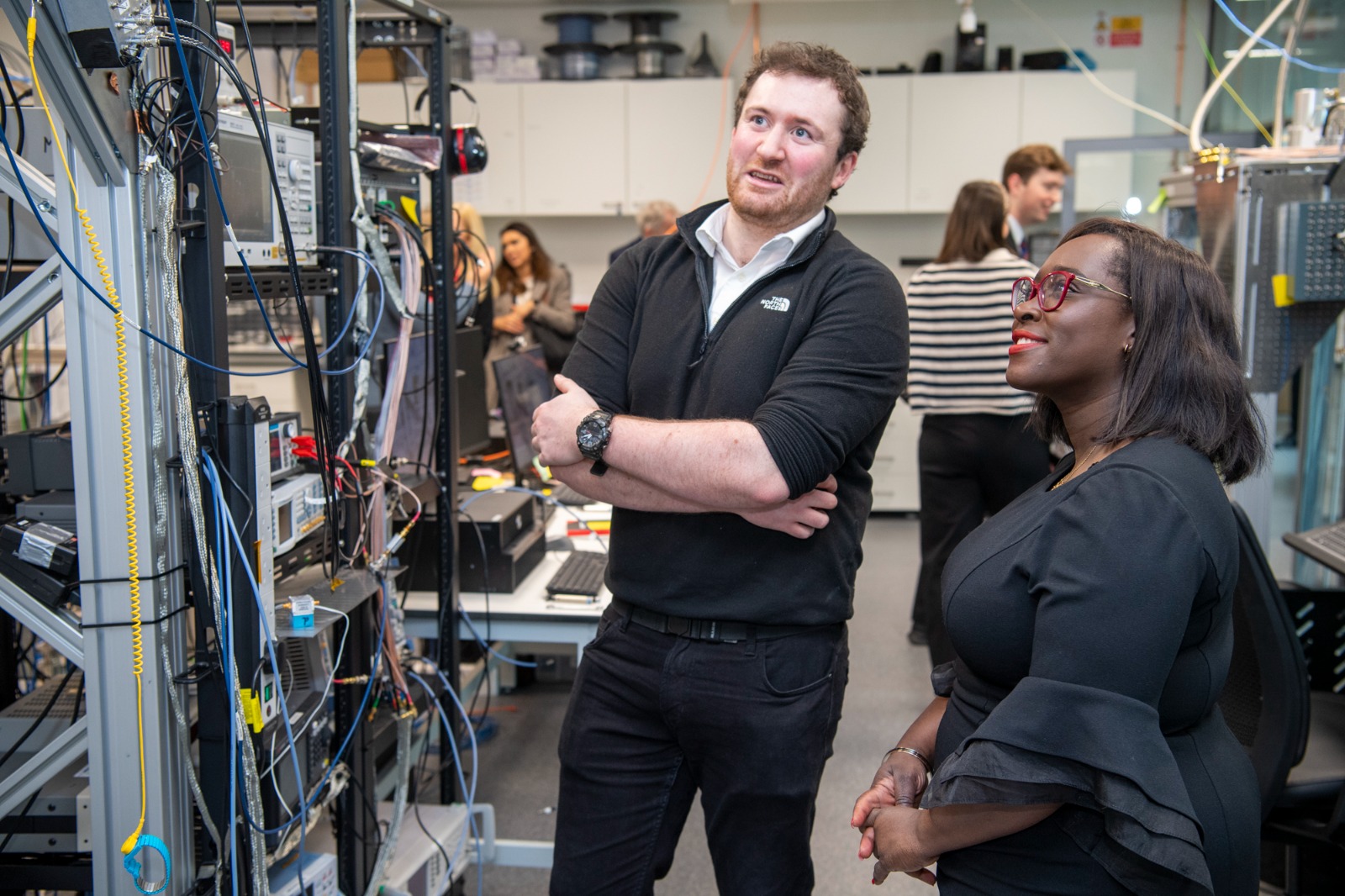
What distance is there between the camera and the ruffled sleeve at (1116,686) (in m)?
1.04

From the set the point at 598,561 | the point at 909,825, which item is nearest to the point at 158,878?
the point at 909,825

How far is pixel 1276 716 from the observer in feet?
5.99

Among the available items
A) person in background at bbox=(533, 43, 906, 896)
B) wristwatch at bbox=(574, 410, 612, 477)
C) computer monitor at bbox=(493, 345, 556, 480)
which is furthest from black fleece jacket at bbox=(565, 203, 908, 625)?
computer monitor at bbox=(493, 345, 556, 480)

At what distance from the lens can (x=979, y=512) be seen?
3.34 metres

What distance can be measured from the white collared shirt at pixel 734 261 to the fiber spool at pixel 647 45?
15.3 feet

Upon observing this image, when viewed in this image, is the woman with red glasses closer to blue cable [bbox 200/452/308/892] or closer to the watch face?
the watch face

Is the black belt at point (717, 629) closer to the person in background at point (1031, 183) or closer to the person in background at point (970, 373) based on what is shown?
the person in background at point (970, 373)

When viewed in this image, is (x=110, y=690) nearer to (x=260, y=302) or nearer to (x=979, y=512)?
(x=260, y=302)

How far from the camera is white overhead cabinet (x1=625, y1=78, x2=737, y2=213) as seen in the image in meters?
5.80

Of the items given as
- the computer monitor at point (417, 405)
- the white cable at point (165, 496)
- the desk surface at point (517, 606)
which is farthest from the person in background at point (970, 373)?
the white cable at point (165, 496)

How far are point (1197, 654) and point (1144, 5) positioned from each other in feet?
19.3

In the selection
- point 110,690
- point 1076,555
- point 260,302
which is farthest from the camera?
point 260,302

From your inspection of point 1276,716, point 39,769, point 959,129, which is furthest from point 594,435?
point 959,129

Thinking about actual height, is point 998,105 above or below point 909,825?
above
